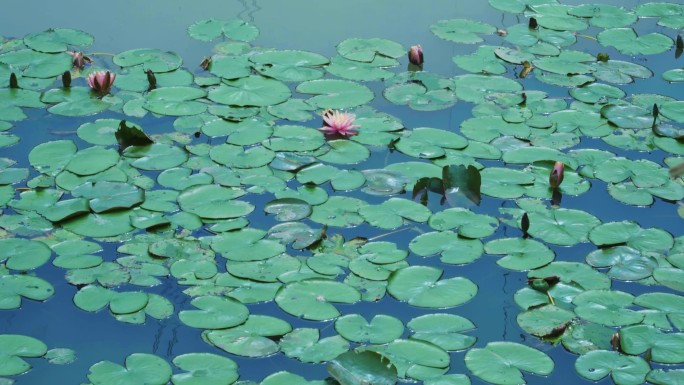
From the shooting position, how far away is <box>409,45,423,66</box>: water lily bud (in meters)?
4.45

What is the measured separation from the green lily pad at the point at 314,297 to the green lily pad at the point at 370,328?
2.5 inches

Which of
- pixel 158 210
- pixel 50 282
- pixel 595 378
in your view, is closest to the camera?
pixel 595 378

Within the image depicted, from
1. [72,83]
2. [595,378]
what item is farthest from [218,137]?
[595,378]

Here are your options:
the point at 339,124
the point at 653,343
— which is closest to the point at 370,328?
the point at 653,343

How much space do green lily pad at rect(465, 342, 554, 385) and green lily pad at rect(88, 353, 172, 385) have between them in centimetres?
88

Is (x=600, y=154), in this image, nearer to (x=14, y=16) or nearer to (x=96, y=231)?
(x=96, y=231)

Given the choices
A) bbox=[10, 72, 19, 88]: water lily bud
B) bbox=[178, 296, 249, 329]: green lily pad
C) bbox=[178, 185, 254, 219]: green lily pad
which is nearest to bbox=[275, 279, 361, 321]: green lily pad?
bbox=[178, 296, 249, 329]: green lily pad

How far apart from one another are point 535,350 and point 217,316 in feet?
3.16

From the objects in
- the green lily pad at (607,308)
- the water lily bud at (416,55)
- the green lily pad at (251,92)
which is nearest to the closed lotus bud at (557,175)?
the green lily pad at (607,308)

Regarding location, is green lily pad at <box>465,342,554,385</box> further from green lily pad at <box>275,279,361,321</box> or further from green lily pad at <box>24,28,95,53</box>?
green lily pad at <box>24,28,95,53</box>

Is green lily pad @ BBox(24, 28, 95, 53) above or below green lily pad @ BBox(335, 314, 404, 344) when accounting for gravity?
above

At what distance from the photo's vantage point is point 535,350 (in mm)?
2875

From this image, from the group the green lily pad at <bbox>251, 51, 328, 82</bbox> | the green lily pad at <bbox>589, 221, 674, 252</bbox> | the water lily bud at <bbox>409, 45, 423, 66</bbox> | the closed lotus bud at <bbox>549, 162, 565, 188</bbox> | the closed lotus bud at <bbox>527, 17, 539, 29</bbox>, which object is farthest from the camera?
the closed lotus bud at <bbox>527, 17, 539, 29</bbox>

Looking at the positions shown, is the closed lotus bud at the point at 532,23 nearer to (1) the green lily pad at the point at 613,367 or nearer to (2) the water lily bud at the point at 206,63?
(2) the water lily bud at the point at 206,63
